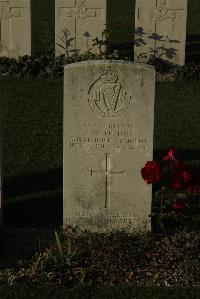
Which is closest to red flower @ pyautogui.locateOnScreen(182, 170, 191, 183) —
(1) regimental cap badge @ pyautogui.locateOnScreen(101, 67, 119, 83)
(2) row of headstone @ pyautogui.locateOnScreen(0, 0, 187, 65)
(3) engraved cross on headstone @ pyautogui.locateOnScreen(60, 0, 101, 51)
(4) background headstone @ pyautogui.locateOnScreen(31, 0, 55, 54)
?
(1) regimental cap badge @ pyautogui.locateOnScreen(101, 67, 119, 83)

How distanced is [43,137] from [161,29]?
4.73 meters

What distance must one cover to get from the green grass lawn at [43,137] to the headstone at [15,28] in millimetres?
1205

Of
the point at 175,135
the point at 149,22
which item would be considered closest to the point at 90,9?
the point at 149,22

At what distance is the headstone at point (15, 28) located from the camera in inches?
536

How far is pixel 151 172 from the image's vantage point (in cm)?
657

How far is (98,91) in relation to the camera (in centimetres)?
667

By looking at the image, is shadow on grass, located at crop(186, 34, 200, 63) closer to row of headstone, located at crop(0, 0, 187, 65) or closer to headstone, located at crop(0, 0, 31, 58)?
row of headstone, located at crop(0, 0, 187, 65)

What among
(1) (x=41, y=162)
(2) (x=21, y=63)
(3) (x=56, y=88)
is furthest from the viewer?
(2) (x=21, y=63)

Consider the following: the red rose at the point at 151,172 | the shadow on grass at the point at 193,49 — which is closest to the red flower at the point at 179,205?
the red rose at the point at 151,172

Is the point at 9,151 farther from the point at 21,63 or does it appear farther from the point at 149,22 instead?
the point at 149,22

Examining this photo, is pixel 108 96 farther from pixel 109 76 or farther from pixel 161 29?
pixel 161 29

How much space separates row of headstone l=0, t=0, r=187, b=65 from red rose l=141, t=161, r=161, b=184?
7.31 m

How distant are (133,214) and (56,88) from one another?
19.5ft

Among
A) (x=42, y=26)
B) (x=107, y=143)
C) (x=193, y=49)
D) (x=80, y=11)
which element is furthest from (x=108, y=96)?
(x=42, y=26)
